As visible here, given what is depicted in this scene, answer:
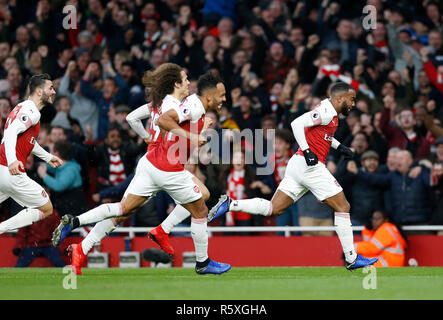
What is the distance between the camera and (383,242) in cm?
1323

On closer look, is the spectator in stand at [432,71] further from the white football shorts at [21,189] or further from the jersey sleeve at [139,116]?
the white football shorts at [21,189]

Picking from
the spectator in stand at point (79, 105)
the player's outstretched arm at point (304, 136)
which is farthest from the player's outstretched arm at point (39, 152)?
the spectator in stand at point (79, 105)

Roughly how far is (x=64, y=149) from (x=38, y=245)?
166 cm

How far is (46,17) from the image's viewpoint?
19.4 m

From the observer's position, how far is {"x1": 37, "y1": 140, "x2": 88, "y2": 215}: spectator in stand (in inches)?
571

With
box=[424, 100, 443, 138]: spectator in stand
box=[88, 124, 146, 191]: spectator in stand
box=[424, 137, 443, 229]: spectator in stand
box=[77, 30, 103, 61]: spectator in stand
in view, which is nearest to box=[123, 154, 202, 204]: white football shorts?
box=[88, 124, 146, 191]: spectator in stand

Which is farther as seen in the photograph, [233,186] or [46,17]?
[46,17]

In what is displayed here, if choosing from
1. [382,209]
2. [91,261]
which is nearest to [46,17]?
[91,261]

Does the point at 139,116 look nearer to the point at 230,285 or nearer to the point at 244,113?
the point at 230,285

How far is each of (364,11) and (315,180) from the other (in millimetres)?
7852

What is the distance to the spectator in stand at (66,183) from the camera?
1451 centimetres

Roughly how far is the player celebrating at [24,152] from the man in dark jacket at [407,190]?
5431mm

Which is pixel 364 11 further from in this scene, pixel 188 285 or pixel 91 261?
pixel 188 285

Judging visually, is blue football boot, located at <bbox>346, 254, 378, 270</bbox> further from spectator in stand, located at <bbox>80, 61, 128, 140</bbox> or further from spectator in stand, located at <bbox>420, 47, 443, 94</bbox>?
spectator in stand, located at <bbox>80, 61, 128, 140</bbox>
